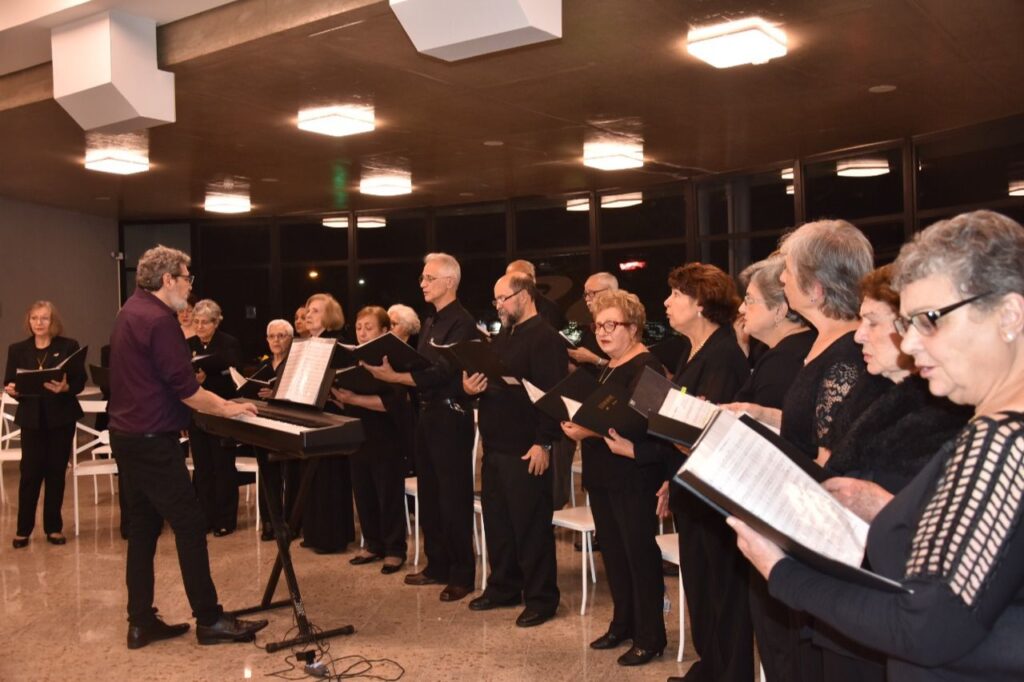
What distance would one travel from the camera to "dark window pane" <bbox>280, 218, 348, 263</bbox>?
13922 mm

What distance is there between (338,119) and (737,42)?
10.4 ft

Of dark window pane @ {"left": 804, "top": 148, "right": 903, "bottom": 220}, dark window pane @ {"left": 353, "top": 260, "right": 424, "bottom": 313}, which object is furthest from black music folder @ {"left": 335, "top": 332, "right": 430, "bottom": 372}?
dark window pane @ {"left": 353, "top": 260, "right": 424, "bottom": 313}

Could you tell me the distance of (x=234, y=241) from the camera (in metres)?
14.2

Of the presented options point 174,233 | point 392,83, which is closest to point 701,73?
point 392,83

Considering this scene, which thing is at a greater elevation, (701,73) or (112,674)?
(701,73)

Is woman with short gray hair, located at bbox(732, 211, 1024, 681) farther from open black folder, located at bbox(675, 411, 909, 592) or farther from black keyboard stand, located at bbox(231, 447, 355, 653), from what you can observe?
black keyboard stand, located at bbox(231, 447, 355, 653)

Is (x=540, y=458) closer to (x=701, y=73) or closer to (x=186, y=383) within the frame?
(x=186, y=383)

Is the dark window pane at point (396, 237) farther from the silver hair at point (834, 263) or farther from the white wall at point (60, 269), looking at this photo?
the silver hair at point (834, 263)

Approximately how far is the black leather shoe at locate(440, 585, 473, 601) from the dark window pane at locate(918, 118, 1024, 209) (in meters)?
6.02

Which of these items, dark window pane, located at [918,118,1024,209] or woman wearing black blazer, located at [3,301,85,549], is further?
dark window pane, located at [918,118,1024,209]

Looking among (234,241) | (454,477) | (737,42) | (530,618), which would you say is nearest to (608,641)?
(530,618)

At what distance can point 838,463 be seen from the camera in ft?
7.40

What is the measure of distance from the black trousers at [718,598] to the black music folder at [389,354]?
6.30ft

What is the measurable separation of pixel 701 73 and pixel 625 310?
10.1 feet
